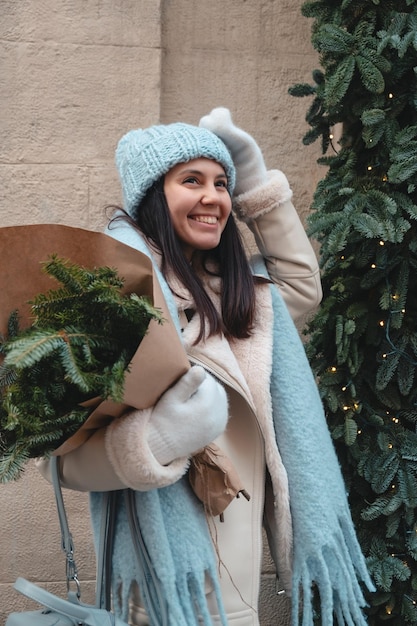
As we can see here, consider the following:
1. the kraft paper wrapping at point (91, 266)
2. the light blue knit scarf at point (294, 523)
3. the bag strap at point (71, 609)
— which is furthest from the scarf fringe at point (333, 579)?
the kraft paper wrapping at point (91, 266)

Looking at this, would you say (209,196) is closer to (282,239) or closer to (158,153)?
(158,153)

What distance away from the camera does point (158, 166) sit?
8.49ft

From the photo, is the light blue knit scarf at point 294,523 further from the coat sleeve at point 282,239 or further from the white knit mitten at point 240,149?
the white knit mitten at point 240,149

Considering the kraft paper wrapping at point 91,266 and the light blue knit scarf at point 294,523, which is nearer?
the kraft paper wrapping at point 91,266

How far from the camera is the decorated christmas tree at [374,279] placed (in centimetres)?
321

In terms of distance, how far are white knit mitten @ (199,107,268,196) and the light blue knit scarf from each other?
0.34m

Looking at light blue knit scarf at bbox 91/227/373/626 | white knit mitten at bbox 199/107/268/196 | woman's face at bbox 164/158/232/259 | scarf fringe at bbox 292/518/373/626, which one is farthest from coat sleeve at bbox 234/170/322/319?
scarf fringe at bbox 292/518/373/626

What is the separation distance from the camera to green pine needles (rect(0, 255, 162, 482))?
1.91 meters

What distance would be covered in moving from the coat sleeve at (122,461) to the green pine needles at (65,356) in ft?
0.34

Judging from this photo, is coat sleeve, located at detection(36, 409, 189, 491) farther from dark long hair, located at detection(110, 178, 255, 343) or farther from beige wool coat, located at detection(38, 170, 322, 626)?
dark long hair, located at detection(110, 178, 255, 343)

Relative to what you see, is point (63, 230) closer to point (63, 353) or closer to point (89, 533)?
point (63, 353)

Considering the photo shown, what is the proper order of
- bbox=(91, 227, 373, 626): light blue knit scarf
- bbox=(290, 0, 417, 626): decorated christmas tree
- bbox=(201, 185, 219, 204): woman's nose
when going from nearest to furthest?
bbox=(91, 227, 373, 626): light blue knit scarf → bbox=(201, 185, 219, 204): woman's nose → bbox=(290, 0, 417, 626): decorated christmas tree

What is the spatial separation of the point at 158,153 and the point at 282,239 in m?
0.50

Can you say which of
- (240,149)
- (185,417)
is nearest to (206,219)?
(240,149)
